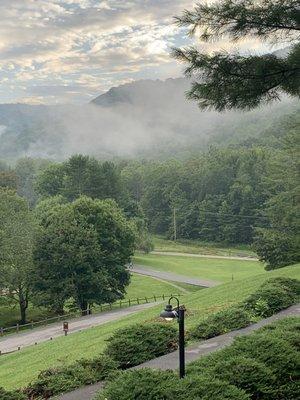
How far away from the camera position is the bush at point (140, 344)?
13.6 meters

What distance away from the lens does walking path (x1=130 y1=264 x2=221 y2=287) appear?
5897 centimetres

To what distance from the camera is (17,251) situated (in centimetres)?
4259

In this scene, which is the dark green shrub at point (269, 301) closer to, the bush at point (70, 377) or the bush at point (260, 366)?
the bush at point (260, 366)

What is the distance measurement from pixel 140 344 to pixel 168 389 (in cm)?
532

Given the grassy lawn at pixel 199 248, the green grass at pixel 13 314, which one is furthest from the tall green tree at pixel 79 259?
the grassy lawn at pixel 199 248

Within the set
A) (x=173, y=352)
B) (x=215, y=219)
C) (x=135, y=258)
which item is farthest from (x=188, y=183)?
(x=173, y=352)

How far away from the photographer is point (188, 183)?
409 feet

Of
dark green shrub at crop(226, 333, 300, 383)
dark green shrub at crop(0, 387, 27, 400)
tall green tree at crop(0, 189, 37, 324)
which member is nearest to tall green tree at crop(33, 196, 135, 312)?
tall green tree at crop(0, 189, 37, 324)

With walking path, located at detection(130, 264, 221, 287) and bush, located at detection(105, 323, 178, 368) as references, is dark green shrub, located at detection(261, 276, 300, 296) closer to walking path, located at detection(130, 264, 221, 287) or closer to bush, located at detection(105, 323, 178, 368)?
bush, located at detection(105, 323, 178, 368)

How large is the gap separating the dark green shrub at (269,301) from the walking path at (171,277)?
37.7 metres

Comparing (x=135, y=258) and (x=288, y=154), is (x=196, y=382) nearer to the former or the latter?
(x=288, y=154)

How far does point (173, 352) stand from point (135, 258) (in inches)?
2596

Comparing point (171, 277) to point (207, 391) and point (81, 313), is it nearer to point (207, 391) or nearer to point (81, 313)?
point (81, 313)

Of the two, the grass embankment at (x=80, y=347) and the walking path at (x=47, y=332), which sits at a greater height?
the grass embankment at (x=80, y=347)
